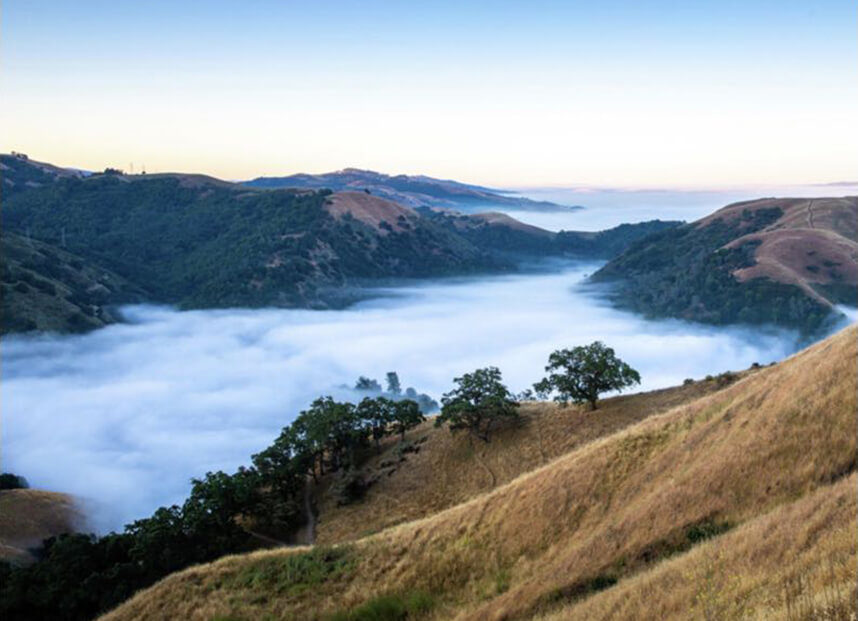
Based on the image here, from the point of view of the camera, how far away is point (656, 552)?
17031 millimetres

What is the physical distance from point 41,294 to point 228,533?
512ft

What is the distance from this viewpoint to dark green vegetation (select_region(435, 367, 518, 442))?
6088cm

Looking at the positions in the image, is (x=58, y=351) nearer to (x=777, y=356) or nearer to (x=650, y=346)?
(x=650, y=346)

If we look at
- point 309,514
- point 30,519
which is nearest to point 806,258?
point 309,514

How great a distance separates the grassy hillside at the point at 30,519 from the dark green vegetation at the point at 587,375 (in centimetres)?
5897

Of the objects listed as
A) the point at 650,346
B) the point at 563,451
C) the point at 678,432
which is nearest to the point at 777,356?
the point at 650,346

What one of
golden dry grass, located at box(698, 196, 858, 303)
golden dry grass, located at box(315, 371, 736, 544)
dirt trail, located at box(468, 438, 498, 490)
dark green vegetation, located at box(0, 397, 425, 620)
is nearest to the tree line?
dark green vegetation, located at box(0, 397, 425, 620)

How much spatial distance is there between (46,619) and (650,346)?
186 m

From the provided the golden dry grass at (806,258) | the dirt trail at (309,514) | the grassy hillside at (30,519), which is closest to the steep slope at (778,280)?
the golden dry grass at (806,258)

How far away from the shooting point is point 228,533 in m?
51.4

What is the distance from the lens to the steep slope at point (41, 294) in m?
161

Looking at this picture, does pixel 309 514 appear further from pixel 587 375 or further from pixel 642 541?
pixel 642 541

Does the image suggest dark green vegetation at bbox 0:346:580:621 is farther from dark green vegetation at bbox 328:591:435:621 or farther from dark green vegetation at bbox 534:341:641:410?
dark green vegetation at bbox 534:341:641:410

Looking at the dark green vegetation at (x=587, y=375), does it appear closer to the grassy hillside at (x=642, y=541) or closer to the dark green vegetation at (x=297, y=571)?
the grassy hillside at (x=642, y=541)
